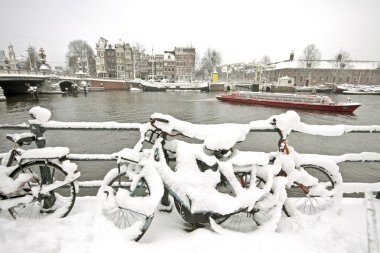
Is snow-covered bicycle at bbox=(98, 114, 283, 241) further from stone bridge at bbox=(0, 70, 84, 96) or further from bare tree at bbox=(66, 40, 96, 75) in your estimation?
bare tree at bbox=(66, 40, 96, 75)

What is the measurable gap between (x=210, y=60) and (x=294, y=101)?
52.3 m

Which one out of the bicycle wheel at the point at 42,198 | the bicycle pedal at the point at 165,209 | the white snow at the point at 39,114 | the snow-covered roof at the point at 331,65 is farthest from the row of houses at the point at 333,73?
the bicycle wheel at the point at 42,198

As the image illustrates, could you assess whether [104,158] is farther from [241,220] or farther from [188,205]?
[241,220]

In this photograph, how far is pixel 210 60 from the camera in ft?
238

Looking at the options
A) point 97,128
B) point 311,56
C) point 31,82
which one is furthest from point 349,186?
point 311,56

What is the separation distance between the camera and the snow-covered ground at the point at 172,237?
2.18 meters

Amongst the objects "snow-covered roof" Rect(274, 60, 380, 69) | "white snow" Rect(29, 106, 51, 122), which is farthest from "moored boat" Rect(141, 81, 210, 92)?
"white snow" Rect(29, 106, 51, 122)

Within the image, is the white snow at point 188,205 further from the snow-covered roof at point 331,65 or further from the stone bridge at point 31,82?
the snow-covered roof at point 331,65

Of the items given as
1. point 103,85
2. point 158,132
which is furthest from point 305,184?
point 103,85

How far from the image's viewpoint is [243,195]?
2326 millimetres

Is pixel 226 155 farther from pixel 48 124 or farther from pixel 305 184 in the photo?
pixel 48 124

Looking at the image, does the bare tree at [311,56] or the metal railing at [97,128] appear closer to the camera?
the metal railing at [97,128]

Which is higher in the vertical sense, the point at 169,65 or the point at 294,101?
the point at 169,65

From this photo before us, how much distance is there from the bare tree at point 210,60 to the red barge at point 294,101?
43021 millimetres
